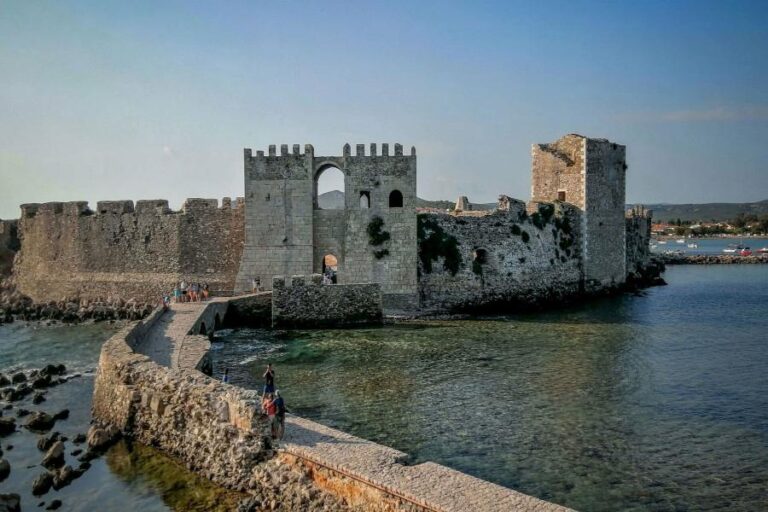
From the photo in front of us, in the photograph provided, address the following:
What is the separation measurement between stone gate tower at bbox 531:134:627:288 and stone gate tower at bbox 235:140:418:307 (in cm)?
972

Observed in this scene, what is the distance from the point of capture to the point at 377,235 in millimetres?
28219

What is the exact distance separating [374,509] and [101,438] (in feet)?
22.6

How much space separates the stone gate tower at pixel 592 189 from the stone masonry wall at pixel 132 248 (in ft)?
50.9

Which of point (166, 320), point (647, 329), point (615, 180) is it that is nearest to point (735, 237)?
point (615, 180)

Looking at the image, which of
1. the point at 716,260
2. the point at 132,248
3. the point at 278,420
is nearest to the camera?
the point at 278,420

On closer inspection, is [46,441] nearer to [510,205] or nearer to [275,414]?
[275,414]

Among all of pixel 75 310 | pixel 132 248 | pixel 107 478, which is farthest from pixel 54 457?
pixel 132 248

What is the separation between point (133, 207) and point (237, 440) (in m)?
23.2

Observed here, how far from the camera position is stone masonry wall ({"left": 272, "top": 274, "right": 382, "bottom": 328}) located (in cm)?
2552

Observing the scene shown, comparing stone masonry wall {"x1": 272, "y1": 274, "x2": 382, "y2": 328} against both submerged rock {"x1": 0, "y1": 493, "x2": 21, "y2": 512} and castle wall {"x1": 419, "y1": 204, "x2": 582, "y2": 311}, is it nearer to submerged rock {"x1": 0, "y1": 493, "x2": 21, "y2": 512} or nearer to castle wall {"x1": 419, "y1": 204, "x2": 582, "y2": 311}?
castle wall {"x1": 419, "y1": 204, "x2": 582, "y2": 311}

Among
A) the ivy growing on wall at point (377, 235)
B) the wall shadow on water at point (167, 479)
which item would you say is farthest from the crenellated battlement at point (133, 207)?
the wall shadow on water at point (167, 479)

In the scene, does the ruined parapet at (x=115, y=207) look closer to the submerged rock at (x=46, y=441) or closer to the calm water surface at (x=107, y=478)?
the calm water surface at (x=107, y=478)

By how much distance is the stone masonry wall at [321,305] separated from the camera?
2552 cm

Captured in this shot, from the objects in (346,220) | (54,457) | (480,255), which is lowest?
(54,457)
